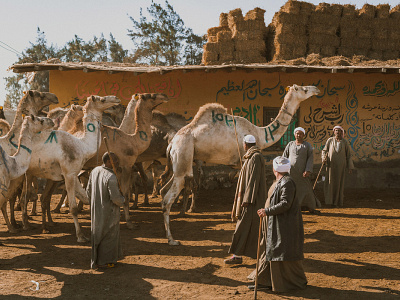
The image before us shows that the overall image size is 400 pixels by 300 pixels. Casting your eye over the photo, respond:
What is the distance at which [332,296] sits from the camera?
5.28 m

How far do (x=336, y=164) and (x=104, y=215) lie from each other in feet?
22.1

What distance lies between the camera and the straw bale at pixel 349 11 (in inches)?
654

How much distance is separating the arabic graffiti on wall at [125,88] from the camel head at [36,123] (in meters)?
6.14

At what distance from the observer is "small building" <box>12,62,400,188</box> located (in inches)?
530

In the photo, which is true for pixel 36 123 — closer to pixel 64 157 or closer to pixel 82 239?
pixel 64 157

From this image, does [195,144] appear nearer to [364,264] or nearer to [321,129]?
[364,264]

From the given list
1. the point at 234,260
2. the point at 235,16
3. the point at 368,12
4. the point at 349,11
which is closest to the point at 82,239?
the point at 234,260

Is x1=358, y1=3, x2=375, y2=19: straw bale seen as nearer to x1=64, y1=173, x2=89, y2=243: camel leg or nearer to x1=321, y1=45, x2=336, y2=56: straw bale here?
x1=321, y1=45, x2=336, y2=56: straw bale

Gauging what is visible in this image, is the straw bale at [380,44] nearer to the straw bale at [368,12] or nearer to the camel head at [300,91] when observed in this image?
the straw bale at [368,12]

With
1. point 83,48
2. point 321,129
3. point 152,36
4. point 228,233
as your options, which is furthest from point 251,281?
point 83,48

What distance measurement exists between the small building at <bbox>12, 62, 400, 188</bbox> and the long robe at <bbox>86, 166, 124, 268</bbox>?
748cm

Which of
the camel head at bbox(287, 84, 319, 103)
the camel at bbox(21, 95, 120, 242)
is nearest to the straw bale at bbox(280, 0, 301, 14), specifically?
the camel head at bbox(287, 84, 319, 103)

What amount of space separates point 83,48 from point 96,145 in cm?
3207

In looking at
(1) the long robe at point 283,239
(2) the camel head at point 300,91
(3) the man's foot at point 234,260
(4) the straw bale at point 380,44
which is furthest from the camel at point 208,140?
(4) the straw bale at point 380,44
